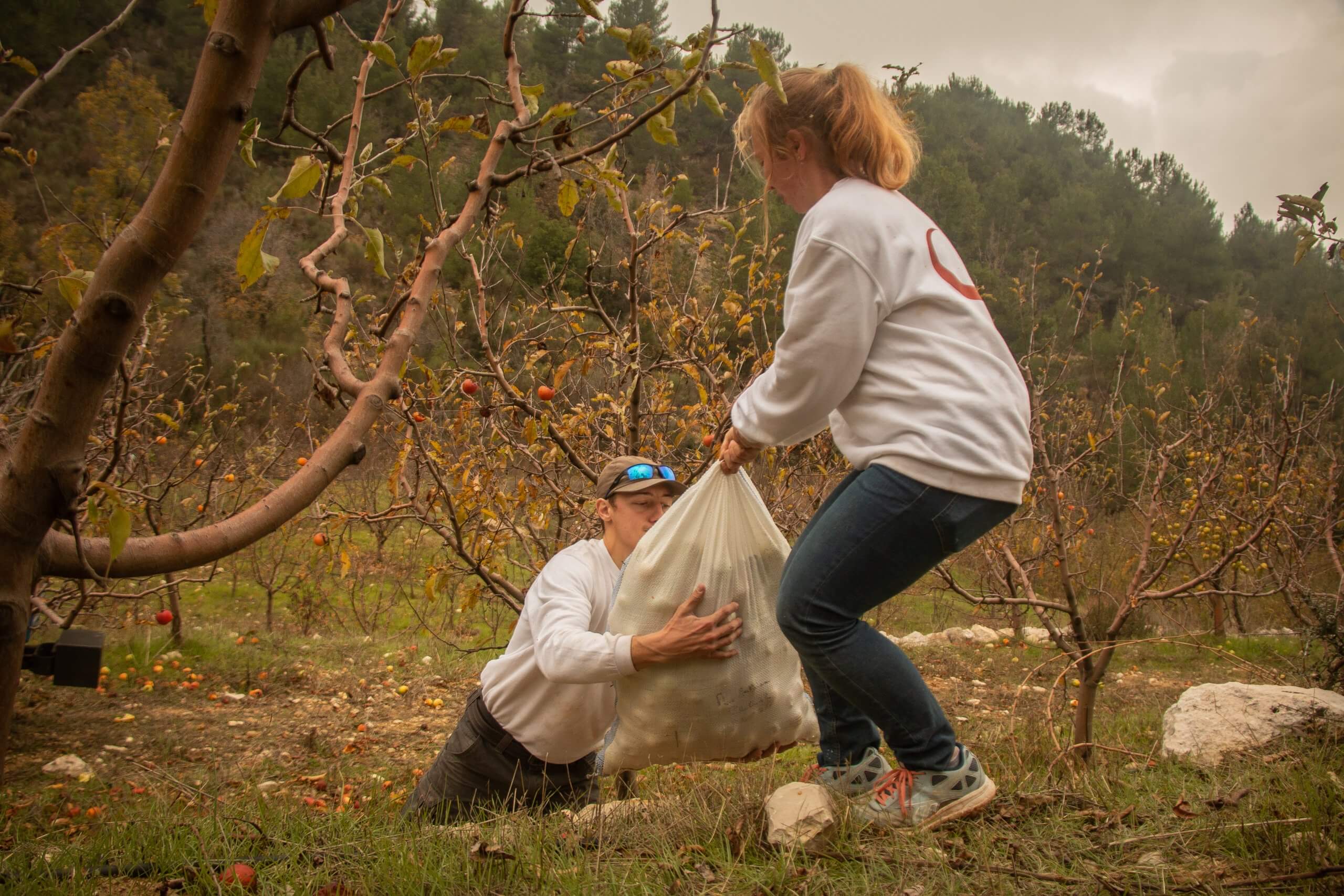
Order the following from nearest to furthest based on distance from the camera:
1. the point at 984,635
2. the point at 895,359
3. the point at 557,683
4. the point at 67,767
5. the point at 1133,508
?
the point at 895,359, the point at 557,683, the point at 67,767, the point at 1133,508, the point at 984,635

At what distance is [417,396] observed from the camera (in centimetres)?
416

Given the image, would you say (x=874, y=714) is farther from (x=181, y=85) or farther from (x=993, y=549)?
(x=181, y=85)

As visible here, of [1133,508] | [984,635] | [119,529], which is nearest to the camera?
[119,529]

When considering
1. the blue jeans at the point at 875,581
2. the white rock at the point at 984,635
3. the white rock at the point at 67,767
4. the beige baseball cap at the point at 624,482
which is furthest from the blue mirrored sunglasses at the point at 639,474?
the white rock at the point at 984,635

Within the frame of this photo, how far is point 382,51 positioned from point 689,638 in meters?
1.26

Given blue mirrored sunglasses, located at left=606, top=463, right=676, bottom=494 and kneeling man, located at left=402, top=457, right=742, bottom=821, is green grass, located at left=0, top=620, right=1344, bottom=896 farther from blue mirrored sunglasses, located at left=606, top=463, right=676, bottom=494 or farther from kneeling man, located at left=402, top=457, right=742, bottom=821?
blue mirrored sunglasses, located at left=606, top=463, right=676, bottom=494

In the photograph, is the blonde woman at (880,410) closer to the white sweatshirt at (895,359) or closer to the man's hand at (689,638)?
the white sweatshirt at (895,359)

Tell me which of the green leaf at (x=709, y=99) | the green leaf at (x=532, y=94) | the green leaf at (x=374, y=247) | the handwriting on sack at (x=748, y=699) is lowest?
the handwriting on sack at (x=748, y=699)

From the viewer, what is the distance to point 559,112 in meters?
1.63

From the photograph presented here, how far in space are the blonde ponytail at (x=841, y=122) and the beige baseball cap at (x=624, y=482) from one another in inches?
33.8

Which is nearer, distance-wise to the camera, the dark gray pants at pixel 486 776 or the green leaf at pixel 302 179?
the green leaf at pixel 302 179

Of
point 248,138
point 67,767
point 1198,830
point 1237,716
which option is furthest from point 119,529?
point 1237,716

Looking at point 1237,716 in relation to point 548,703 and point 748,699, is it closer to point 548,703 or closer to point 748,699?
point 748,699

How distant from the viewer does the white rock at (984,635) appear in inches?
346
